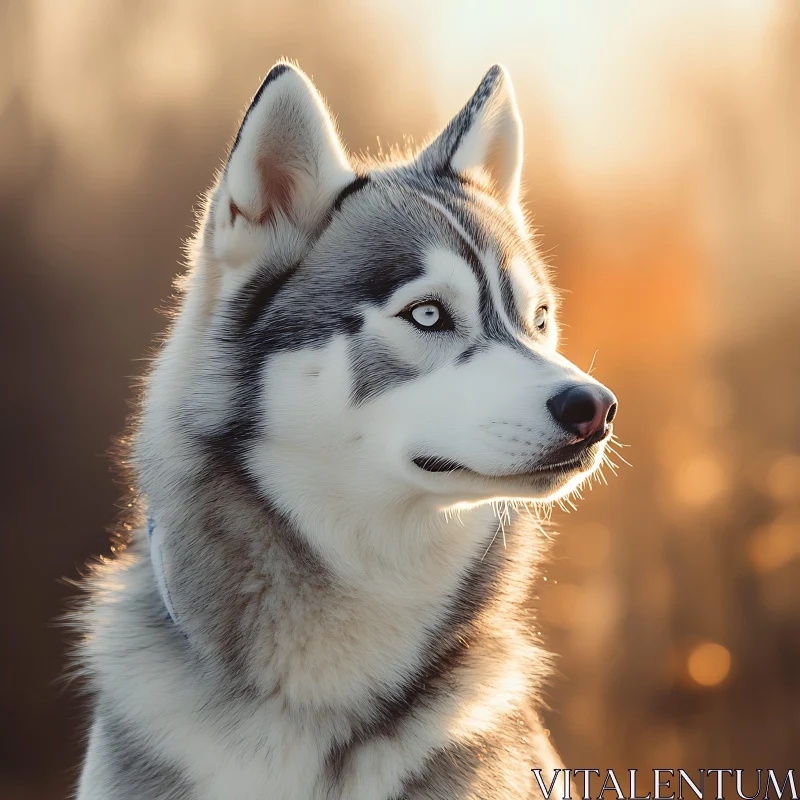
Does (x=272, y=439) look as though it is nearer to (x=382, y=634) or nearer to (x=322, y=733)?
(x=382, y=634)

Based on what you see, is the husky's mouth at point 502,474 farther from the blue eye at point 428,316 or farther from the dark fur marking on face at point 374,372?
the blue eye at point 428,316

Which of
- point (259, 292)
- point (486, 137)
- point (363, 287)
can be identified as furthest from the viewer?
point (486, 137)

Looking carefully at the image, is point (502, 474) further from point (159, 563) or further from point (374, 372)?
point (159, 563)

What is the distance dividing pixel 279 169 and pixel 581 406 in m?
1.01

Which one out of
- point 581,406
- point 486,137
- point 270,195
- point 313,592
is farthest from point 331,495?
point 486,137

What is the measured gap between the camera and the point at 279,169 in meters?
2.21

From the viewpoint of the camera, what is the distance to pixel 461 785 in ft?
6.56

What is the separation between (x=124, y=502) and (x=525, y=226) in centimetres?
143

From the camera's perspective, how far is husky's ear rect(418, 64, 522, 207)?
8.13 feet

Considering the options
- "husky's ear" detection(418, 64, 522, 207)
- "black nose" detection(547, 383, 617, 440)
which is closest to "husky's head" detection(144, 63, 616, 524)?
"black nose" detection(547, 383, 617, 440)

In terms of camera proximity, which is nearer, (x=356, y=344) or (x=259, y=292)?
(x=356, y=344)

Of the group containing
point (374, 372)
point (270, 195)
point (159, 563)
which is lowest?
point (159, 563)

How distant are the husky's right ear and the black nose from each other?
864 millimetres

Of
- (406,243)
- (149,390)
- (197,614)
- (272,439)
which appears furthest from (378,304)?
(197,614)
